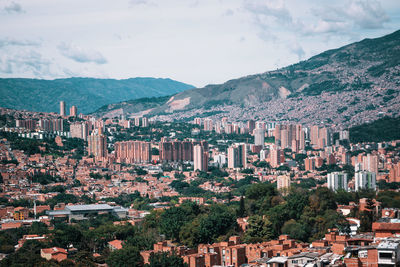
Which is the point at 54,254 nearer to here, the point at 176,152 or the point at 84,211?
the point at 84,211

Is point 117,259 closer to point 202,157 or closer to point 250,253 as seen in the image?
point 250,253

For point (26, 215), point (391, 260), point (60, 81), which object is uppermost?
point (60, 81)

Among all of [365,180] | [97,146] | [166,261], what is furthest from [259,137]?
[166,261]

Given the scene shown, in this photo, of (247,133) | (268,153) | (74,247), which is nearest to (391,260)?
(74,247)

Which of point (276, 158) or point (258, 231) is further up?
point (258, 231)

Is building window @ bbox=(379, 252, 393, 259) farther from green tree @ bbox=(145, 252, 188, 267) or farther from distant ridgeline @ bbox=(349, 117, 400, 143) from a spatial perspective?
distant ridgeline @ bbox=(349, 117, 400, 143)

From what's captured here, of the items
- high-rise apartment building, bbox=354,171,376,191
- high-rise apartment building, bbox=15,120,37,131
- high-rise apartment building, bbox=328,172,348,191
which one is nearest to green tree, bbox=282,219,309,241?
high-rise apartment building, bbox=328,172,348,191

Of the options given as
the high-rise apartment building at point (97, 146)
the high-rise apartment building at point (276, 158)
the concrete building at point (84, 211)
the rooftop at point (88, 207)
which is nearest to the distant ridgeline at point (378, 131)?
the high-rise apartment building at point (276, 158)
